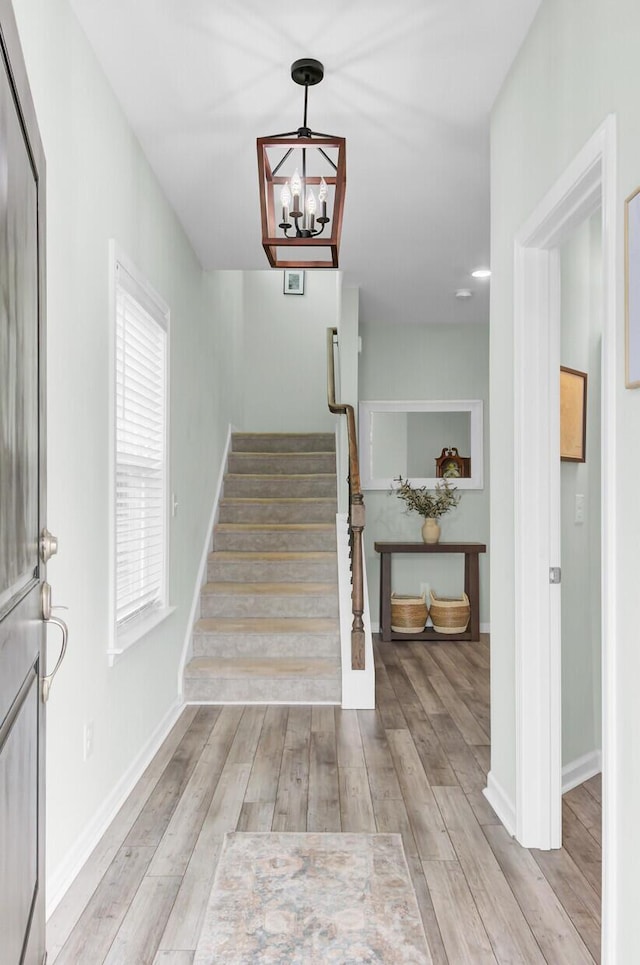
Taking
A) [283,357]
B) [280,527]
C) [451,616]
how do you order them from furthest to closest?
[283,357] < [451,616] < [280,527]

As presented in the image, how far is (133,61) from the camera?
2.60m

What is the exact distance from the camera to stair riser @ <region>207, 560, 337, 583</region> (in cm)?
504

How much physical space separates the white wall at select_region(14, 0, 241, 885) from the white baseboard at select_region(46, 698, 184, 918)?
2 cm

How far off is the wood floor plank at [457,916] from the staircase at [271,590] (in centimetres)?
192

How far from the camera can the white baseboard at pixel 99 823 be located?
2.11m

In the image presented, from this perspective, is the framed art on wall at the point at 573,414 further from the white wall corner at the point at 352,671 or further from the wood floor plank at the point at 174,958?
the wood floor plank at the point at 174,958

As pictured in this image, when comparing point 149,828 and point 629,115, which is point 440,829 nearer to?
point 149,828

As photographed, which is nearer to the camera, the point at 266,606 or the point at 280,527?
the point at 266,606

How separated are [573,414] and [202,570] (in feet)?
9.12

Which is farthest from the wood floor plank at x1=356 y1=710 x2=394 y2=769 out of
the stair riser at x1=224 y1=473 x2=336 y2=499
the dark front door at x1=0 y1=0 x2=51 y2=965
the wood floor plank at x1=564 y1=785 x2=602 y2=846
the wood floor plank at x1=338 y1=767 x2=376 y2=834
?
the stair riser at x1=224 y1=473 x2=336 y2=499

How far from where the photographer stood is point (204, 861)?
7.65 ft

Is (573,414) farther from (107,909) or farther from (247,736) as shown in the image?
(107,909)

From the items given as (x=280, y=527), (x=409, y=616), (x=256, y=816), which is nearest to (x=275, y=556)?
(x=280, y=527)

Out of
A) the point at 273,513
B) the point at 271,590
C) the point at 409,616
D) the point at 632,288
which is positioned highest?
the point at 632,288
